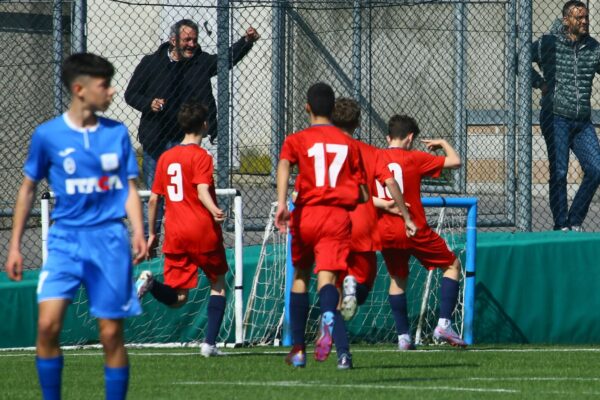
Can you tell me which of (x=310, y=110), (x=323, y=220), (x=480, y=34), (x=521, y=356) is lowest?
(x=521, y=356)

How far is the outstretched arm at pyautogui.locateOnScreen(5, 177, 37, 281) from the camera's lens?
244 inches

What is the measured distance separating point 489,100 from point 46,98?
4491mm

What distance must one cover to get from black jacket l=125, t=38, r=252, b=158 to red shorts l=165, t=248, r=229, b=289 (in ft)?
6.91

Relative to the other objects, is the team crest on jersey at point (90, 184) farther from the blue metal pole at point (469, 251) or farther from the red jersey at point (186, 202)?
the blue metal pole at point (469, 251)

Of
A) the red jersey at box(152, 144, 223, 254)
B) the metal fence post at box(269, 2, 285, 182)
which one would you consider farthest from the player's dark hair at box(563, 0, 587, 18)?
the red jersey at box(152, 144, 223, 254)

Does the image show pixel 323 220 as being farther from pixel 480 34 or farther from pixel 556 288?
pixel 480 34

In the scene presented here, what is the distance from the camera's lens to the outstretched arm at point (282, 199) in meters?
8.18

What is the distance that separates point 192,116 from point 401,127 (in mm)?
1720

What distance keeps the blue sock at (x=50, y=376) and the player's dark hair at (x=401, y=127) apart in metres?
4.94

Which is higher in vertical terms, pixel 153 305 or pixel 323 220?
pixel 323 220

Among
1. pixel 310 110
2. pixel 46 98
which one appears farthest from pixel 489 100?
pixel 310 110

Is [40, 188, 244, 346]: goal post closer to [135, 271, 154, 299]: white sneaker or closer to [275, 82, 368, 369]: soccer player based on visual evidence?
[135, 271, 154, 299]: white sneaker

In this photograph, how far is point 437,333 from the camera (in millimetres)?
10703

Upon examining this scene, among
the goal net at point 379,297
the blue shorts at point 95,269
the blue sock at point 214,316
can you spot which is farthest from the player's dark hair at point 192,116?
the blue shorts at point 95,269
